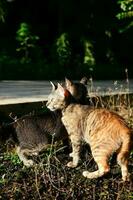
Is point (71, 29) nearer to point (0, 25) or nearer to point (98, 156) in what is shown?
point (0, 25)

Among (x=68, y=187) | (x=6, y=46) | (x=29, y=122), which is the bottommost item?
(x=68, y=187)

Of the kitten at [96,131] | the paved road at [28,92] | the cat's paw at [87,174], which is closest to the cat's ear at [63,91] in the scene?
the kitten at [96,131]

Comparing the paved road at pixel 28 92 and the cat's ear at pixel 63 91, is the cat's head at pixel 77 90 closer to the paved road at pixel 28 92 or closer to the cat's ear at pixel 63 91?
the cat's ear at pixel 63 91

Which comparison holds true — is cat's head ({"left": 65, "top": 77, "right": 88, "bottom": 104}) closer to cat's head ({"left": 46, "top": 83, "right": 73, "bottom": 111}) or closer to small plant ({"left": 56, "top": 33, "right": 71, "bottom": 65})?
cat's head ({"left": 46, "top": 83, "right": 73, "bottom": 111})

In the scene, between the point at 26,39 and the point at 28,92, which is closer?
the point at 28,92

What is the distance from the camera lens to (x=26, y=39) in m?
18.4

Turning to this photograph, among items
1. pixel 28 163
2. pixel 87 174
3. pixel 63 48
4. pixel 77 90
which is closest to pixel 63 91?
→ pixel 77 90

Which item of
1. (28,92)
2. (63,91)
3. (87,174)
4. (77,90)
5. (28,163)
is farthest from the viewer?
(28,92)

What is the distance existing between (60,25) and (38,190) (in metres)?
13.6

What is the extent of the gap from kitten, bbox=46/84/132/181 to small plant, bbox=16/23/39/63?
11400 mm

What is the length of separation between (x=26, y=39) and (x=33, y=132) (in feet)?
38.0

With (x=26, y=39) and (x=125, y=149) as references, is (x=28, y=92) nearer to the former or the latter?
(x=125, y=149)

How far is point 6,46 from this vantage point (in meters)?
19.5

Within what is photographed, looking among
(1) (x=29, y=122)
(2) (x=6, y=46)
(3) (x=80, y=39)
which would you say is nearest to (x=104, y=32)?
(3) (x=80, y=39)
